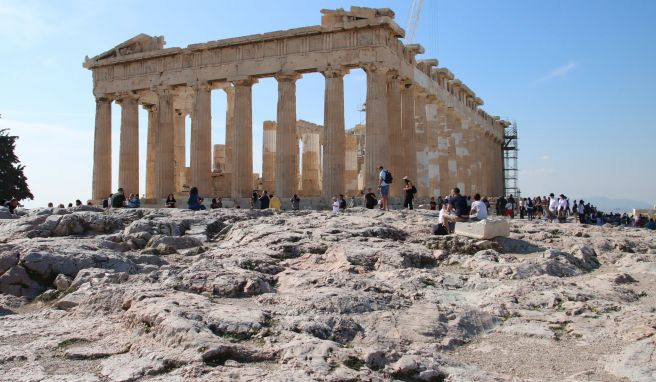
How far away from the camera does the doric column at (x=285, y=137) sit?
1304 inches

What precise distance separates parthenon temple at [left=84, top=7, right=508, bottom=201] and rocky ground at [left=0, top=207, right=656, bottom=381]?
16.6m

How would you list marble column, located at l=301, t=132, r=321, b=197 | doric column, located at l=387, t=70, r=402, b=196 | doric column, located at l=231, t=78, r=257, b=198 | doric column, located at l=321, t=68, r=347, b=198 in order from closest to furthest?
1. doric column, located at l=321, t=68, r=347, b=198
2. doric column, located at l=387, t=70, r=402, b=196
3. doric column, located at l=231, t=78, r=257, b=198
4. marble column, located at l=301, t=132, r=321, b=197

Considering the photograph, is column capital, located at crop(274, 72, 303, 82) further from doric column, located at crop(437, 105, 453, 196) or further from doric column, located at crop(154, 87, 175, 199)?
doric column, located at crop(437, 105, 453, 196)

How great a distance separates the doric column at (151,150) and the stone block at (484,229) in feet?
98.8

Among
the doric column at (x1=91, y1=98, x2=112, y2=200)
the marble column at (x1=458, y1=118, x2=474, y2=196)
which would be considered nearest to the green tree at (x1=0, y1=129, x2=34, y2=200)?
the doric column at (x1=91, y1=98, x2=112, y2=200)

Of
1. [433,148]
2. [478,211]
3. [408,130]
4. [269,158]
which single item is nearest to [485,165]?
[433,148]

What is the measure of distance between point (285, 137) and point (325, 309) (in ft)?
80.2

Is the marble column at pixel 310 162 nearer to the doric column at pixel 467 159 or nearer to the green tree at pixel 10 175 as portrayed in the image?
the doric column at pixel 467 159

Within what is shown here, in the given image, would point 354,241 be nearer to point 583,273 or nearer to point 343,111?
point 583,273

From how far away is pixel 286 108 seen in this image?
3316 cm

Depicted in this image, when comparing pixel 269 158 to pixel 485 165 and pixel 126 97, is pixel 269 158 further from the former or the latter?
pixel 485 165

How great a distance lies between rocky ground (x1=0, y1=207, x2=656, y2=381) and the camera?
7117 millimetres

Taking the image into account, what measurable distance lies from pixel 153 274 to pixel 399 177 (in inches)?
891

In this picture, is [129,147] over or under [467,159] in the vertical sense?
over
